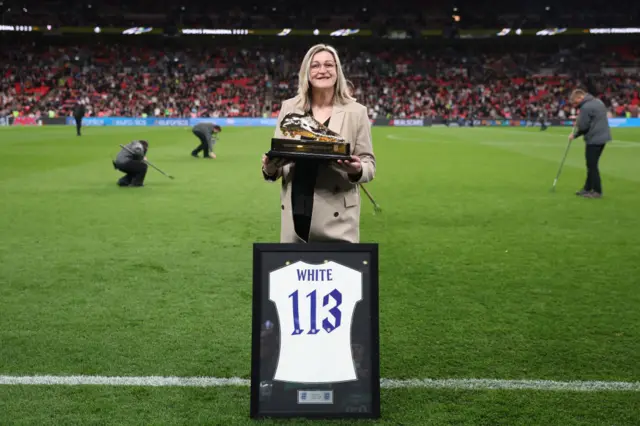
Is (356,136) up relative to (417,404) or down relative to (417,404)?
up

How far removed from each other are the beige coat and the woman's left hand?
23cm

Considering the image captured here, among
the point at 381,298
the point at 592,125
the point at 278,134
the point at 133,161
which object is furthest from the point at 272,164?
the point at 133,161

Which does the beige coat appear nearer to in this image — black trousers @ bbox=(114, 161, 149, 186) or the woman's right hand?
the woman's right hand

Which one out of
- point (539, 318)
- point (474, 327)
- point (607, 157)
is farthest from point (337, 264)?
point (607, 157)

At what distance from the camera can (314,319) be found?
4.20 metres

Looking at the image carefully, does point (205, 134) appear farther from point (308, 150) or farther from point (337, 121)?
point (308, 150)

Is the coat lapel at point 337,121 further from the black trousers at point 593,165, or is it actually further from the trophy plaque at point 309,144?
the black trousers at point 593,165

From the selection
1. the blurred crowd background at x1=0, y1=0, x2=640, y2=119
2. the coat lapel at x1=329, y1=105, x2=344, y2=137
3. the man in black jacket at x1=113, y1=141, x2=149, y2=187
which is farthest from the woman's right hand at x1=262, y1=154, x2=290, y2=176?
the blurred crowd background at x1=0, y1=0, x2=640, y2=119

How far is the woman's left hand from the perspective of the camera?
4.11 metres

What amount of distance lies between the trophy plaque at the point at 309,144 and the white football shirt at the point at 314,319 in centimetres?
65

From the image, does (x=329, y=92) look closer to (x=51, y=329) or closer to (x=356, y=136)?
(x=356, y=136)

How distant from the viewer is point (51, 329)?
6.04 meters

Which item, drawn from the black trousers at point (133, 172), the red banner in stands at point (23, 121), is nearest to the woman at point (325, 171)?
Answer: the black trousers at point (133, 172)

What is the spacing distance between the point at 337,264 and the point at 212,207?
9.72 metres
